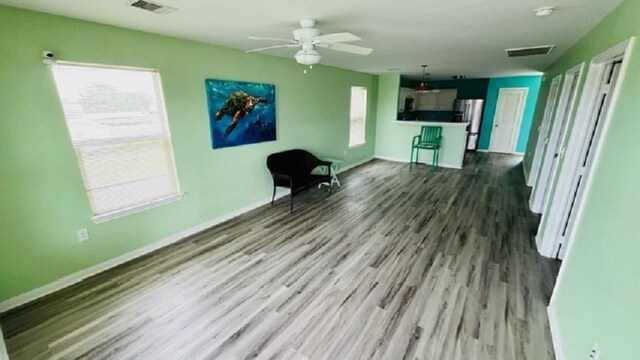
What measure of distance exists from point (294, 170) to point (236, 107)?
1.45m

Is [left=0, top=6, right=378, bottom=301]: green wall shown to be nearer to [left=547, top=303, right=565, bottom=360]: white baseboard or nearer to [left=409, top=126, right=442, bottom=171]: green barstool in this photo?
[left=547, top=303, right=565, bottom=360]: white baseboard

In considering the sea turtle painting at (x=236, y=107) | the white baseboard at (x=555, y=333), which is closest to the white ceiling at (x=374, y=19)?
the sea turtle painting at (x=236, y=107)

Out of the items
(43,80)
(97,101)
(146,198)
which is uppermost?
(43,80)

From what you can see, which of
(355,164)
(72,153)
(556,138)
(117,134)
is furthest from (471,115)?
(72,153)

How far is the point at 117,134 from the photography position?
259cm

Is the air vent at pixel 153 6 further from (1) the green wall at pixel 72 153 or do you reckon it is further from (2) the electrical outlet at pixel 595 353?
(2) the electrical outlet at pixel 595 353

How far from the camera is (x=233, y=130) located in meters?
3.64

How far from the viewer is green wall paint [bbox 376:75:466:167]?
669 cm

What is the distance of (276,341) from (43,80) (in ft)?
9.12

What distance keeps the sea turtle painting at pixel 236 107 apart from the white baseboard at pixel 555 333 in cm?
382

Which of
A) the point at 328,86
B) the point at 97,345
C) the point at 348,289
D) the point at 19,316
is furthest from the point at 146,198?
the point at 328,86

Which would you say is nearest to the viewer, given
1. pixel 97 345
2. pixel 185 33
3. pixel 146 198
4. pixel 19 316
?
pixel 97 345

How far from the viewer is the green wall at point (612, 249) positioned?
1.16 metres

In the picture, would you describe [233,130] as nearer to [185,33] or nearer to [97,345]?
[185,33]
